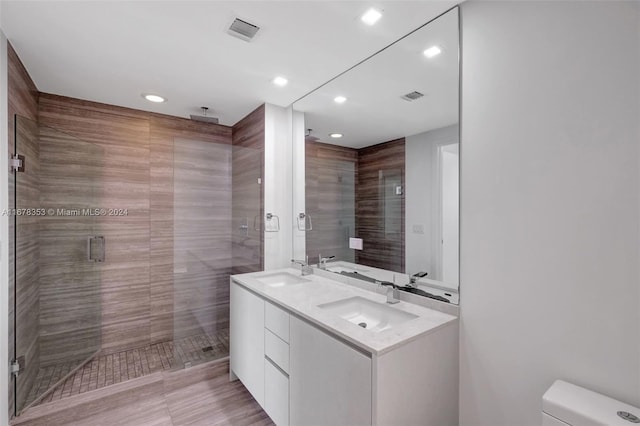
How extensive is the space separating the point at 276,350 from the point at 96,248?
7.22 ft

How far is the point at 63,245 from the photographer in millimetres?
2549

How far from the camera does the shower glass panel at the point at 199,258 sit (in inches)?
111

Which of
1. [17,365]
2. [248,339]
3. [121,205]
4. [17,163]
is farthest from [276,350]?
[121,205]

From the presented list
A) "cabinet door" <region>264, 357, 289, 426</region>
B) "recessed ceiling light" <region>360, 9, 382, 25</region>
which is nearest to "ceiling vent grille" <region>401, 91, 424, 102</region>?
"recessed ceiling light" <region>360, 9, 382, 25</region>

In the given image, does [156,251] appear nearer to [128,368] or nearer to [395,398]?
[128,368]

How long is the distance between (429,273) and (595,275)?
0.78m

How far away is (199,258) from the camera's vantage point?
2895 millimetres

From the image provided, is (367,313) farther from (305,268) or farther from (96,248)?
(96,248)

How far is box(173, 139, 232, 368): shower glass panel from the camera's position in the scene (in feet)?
9.27

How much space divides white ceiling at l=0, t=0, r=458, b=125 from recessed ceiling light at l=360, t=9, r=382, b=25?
3 cm

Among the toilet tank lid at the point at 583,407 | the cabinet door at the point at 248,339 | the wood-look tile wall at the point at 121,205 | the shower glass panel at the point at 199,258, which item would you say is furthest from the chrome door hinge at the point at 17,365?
the toilet tank lid at the point at 583,407

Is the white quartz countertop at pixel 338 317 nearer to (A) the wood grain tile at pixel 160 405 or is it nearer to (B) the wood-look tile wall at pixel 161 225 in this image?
(A) the wood grain tile at pixel 160 405

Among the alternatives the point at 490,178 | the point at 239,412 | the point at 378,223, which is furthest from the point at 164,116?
the point at 490,178

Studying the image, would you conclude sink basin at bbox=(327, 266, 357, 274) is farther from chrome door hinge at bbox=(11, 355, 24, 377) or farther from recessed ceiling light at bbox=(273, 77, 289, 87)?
chrome door hinge at bbox=(11, 355, 24, 377)
